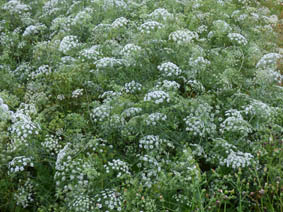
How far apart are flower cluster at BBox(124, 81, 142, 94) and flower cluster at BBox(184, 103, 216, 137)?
3.87 ft

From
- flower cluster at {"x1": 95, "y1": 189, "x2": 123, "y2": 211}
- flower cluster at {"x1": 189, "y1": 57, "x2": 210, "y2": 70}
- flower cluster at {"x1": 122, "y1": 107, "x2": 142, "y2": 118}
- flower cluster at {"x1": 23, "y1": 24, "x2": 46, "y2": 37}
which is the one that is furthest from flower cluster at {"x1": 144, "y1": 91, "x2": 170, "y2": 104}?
flower cluster at {"x1": 23, "y1": 24, "x2": 46, "y2": 37}

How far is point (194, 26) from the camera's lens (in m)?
7.40

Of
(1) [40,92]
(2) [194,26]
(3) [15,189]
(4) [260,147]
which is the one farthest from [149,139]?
(2) [194,26]

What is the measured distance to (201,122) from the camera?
425cm

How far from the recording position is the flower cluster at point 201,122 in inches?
165

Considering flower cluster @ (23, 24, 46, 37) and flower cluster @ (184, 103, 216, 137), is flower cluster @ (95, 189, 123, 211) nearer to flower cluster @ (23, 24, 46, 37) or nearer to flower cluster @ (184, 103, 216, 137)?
flower cluster @ (184, 103, 216, 137)

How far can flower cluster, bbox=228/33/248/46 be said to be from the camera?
6.33m

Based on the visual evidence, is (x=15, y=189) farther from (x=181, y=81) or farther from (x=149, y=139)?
(x=181, y=81)

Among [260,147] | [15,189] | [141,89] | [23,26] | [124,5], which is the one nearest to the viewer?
[260,147]

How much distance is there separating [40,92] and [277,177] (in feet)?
13.4

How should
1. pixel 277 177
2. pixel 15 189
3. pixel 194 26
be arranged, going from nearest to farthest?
1. pixel 277 177
2. pixel 15 189
3. pixel 194 26

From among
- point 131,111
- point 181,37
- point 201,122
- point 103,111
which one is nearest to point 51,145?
point 103,111

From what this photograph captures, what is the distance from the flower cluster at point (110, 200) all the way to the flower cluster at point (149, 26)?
3.22 metres

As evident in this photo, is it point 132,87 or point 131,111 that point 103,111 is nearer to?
point 131,111
